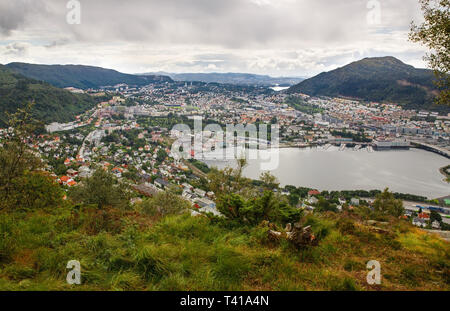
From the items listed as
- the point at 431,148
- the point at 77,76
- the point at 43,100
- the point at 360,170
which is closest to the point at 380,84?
the point at 431,148

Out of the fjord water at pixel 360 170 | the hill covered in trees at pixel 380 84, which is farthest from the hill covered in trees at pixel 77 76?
the fjord water at pixel 360 170

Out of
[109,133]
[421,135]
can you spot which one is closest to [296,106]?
[421,135]

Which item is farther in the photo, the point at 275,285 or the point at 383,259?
the point at 383,259

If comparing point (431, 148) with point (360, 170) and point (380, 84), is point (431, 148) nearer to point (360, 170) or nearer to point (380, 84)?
point (360, 170)

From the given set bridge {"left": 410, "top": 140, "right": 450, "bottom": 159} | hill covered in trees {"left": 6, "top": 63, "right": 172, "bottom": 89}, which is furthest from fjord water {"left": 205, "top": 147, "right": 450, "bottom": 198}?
hill covered in trees {"left": 6, "top": 63, "right": 172, "bottom": 89}

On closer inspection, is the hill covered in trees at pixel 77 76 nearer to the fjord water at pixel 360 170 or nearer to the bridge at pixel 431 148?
the fjord water at pixel 360 170

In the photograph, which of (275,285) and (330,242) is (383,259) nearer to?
(330,242)
